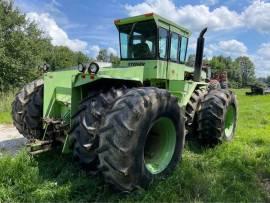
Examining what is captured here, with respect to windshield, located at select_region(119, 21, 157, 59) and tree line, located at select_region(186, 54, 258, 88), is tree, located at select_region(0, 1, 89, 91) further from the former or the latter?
tree line, located at select_region(186, 54, 258, 88)

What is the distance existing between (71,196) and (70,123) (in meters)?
1.00

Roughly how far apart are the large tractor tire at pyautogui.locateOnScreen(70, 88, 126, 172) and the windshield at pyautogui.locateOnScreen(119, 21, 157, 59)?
1.96 meters

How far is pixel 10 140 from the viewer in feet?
24.0

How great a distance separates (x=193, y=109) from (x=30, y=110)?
3073 mm

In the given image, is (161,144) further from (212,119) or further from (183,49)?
(183,49)

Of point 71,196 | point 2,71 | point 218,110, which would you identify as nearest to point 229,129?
point 218,110

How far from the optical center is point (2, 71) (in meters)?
21.2

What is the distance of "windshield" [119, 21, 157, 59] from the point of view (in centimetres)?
589

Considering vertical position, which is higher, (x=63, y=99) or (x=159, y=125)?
(x=63, y=99)

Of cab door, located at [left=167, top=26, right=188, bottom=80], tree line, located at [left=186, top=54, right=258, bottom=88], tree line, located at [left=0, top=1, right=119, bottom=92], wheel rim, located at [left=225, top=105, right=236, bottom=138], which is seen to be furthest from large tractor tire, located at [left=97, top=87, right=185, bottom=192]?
tree line, located at [left=186, top=54, right=258, bottom=88]

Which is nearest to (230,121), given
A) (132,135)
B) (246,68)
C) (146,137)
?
(146,137)

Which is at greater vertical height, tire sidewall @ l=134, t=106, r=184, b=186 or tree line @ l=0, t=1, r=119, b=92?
tree line @ l=0, t=1, r=119, b=92

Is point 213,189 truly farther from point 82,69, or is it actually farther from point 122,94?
Result: point 82,69

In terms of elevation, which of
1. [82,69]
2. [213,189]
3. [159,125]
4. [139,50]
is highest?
[139,50]
